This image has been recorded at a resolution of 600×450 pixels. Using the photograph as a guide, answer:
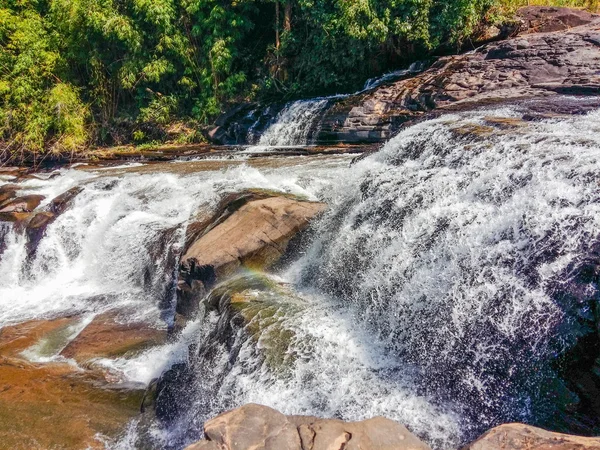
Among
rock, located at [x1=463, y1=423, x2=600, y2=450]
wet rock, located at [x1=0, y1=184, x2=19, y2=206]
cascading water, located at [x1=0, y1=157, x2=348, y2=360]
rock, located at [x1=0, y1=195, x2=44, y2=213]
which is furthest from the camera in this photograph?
wet rock, located at [x1=0, y1=184, x2=19, y2=206]

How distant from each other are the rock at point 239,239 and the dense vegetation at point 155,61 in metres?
7.26

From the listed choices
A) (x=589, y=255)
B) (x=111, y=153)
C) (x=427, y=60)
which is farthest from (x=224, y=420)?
(x=111, y=153)

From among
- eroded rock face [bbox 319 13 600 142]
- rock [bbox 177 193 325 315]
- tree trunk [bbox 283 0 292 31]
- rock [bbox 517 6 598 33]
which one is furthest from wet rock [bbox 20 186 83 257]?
rock [bbox 517 6 598 33]

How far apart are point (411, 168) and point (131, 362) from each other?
13.9ft

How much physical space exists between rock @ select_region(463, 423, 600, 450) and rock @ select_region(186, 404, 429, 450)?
1.05 ft

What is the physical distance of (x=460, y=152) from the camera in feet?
18.1

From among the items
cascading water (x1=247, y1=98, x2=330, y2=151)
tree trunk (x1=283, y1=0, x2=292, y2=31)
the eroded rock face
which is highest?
tree trunk (x1=283, y1=0, x2=292, y2=31)

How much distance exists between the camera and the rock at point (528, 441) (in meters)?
2.13

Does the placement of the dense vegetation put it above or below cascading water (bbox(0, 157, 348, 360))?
above

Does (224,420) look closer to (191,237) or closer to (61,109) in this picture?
(191,237)

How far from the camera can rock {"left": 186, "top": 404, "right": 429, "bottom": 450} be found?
2334 mm

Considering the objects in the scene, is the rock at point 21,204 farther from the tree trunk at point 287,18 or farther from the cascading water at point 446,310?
the tree trunk at point 287,18

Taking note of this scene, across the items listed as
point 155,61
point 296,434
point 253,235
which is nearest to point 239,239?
point 253,235

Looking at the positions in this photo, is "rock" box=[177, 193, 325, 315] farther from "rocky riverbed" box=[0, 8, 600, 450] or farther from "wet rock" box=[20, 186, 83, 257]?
"wet rock" box=[20, 186, 83, 257]
